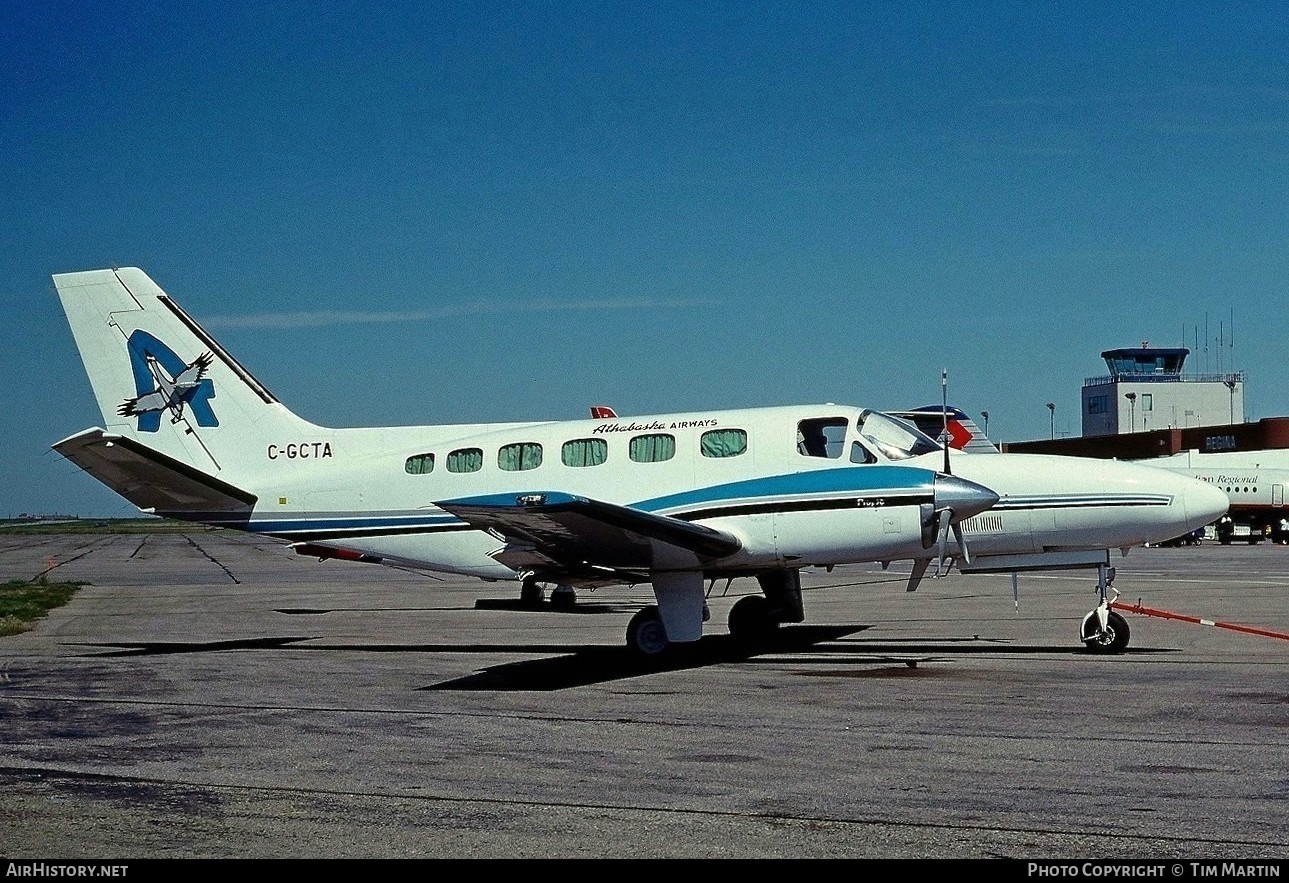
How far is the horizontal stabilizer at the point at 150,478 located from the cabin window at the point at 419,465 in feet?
7.95

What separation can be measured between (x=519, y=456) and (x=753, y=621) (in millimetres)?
4223

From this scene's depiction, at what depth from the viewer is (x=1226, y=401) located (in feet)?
387

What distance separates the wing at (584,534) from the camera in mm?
15117

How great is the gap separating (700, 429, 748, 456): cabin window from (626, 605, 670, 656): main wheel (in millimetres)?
2210

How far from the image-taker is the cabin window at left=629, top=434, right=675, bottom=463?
1816cm

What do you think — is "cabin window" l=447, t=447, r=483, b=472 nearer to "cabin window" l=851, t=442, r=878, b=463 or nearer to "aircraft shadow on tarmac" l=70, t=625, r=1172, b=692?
"aircraft shadow on tarmac" l=70, t=625, r=1172, b=692

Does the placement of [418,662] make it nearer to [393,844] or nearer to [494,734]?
[494,734]

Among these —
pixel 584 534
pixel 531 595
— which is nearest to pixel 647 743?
pixel 584 534

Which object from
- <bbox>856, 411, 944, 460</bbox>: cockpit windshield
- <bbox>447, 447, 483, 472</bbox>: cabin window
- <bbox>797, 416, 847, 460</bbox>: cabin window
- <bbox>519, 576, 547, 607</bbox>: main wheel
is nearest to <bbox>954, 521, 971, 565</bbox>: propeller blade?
<bbox>856, 411, 944, 460</bbox>: cockpit windshield

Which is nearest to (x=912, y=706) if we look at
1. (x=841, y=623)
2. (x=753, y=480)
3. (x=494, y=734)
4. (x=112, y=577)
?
(x=494, y=734)

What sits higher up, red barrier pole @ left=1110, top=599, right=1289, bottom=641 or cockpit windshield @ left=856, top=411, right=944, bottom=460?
cockpit windshield @ left=856, top=411, right=944, bottom=460

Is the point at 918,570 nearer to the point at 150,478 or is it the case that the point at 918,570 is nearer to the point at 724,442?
the point at 724,442
